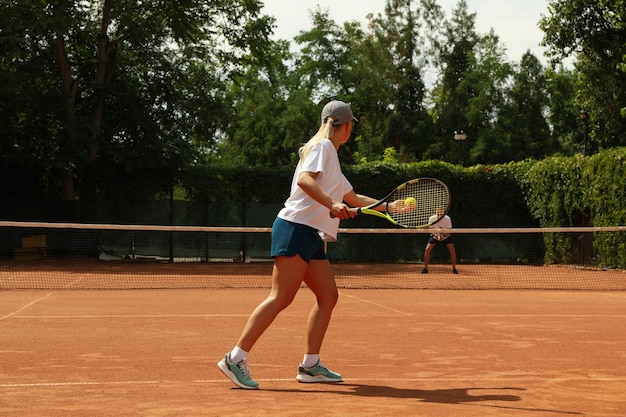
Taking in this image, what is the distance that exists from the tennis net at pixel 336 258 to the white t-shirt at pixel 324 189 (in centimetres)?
1206

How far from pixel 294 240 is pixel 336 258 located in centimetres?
2039

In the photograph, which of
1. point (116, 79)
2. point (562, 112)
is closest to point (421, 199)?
point (116, 79)

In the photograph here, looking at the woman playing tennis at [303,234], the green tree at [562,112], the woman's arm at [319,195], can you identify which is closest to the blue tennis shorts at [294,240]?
the woman playing tennis at [303,234]

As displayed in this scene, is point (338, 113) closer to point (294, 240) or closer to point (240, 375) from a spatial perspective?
point (294, 240)

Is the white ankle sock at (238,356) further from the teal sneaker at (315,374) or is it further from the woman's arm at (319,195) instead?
the woman's arm at (319,195)

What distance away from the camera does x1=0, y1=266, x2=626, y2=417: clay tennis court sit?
5227mm

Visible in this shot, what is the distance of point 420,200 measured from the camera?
259 inches

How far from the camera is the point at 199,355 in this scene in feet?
24.2

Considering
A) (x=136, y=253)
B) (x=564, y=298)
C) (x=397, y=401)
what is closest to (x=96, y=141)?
(x=136, y=253)

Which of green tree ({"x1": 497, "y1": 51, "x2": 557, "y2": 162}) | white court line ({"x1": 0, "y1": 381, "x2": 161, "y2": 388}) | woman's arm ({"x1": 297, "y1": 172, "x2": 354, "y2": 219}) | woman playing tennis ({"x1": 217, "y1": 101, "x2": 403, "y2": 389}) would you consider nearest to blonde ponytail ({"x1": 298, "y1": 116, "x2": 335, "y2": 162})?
woman playing tennis ({"x1": 217, "y1": 101, "x2": 403, "y2": 389})

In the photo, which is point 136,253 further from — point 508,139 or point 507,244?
point 508,139

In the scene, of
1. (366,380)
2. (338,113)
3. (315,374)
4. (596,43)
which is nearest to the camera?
(338,113)

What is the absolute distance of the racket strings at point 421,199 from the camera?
650cm

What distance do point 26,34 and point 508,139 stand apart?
1342 inches
